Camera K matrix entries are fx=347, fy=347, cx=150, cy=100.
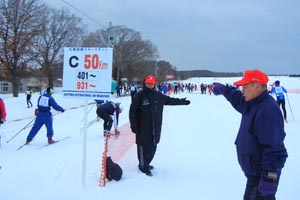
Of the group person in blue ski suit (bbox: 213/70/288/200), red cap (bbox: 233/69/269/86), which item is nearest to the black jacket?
person in blue ski suit (bbox: 213/70/288/200)

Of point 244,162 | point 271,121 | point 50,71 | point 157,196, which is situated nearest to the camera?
point 271,121

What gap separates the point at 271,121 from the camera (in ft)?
10.1

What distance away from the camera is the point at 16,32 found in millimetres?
41094

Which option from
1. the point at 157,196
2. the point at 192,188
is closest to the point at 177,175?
the point at 192,188

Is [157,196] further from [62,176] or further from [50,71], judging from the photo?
[50,71]

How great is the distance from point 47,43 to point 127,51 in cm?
2064

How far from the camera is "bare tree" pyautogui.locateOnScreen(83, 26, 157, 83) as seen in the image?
230ft

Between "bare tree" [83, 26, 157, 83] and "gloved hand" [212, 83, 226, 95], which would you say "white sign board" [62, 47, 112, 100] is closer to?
"gloved hand" [212, 83, 226, 95]

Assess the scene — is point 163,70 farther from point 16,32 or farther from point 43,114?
point 43,114

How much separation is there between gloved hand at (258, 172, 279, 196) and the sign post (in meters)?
3.26

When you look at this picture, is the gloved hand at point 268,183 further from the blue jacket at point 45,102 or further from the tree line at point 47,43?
the tree line at point 47,43

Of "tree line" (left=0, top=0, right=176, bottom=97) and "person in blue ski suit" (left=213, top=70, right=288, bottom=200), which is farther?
"tree line" (left=0, top=0, right=176, bottom=97)

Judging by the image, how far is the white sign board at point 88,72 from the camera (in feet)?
18.8

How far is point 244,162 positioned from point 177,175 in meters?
3.28
